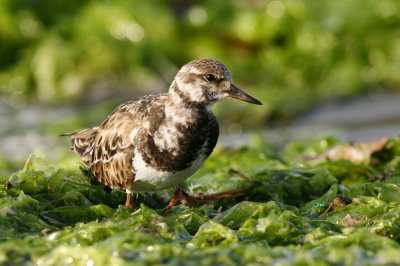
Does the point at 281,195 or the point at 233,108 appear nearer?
the point at 281,195

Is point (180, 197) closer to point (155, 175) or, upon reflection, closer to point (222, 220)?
point (155, 175)

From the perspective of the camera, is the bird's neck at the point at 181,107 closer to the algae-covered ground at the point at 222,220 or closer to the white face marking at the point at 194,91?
the white face marking at the point at 194,91

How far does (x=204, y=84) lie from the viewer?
3.42m

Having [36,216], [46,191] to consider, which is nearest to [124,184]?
[46,191]

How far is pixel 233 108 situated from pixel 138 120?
12.6 feet

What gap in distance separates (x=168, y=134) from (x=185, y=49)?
494cm

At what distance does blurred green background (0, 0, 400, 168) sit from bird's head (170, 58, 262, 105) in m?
3.93

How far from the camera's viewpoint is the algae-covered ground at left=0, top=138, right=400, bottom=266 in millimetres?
2504

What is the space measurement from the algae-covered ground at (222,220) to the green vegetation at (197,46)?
11.8 ft

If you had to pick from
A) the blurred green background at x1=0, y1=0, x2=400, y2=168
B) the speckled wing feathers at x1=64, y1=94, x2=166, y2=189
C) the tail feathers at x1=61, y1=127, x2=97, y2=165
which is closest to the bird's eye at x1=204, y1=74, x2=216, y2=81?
the speckled wing feathers at x1=64, y1=94, x2=166, y2=189

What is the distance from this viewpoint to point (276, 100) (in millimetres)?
7199

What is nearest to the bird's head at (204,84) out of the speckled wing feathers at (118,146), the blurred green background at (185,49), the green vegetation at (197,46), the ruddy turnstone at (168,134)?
the ruddy turnstone at (168,134)

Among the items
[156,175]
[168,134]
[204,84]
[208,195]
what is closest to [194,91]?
Result: [204,84]

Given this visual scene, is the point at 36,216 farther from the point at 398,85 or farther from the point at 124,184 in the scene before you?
the point at 398,85
